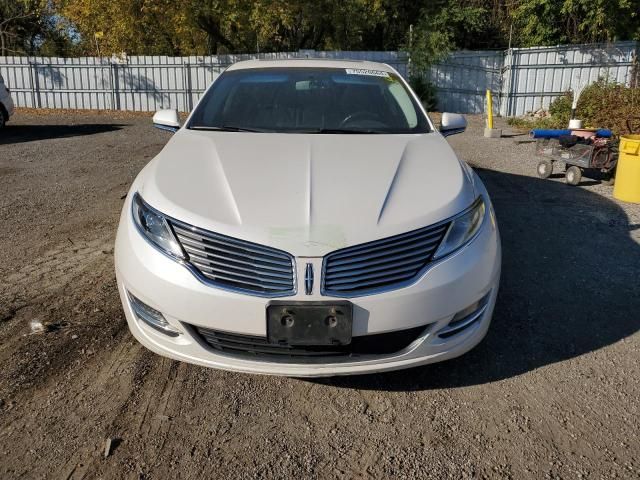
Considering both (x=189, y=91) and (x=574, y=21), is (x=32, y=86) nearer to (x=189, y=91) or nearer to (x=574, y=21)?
(x=189, y=91)

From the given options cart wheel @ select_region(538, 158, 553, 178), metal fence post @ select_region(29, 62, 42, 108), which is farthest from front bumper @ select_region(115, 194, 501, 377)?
metal fence post @ select_region(29, 62, 42, 108)

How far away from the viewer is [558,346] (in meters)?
3.29

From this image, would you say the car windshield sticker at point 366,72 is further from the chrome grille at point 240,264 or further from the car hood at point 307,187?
the chrome grille at point 240,264

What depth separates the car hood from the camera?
2.53m

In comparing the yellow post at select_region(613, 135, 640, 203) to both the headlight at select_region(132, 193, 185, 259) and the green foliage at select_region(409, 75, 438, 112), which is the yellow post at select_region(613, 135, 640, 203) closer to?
the headlight at select_region(132, 193, 185, 259)

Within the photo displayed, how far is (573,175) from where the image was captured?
734cm

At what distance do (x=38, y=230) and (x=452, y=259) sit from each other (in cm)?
421

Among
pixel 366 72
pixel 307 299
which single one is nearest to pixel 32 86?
pixel 366 72

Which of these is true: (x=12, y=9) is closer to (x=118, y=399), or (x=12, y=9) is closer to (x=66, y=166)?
(x=66, y=166)

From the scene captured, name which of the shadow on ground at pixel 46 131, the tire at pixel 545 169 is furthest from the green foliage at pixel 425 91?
the tire at pixel 545 169

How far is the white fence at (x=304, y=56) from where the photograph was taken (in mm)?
17703

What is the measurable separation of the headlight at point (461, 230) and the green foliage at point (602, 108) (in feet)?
30.9

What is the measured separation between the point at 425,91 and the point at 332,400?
1660 cm

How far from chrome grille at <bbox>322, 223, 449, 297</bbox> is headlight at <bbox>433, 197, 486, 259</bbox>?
0.07 meters
